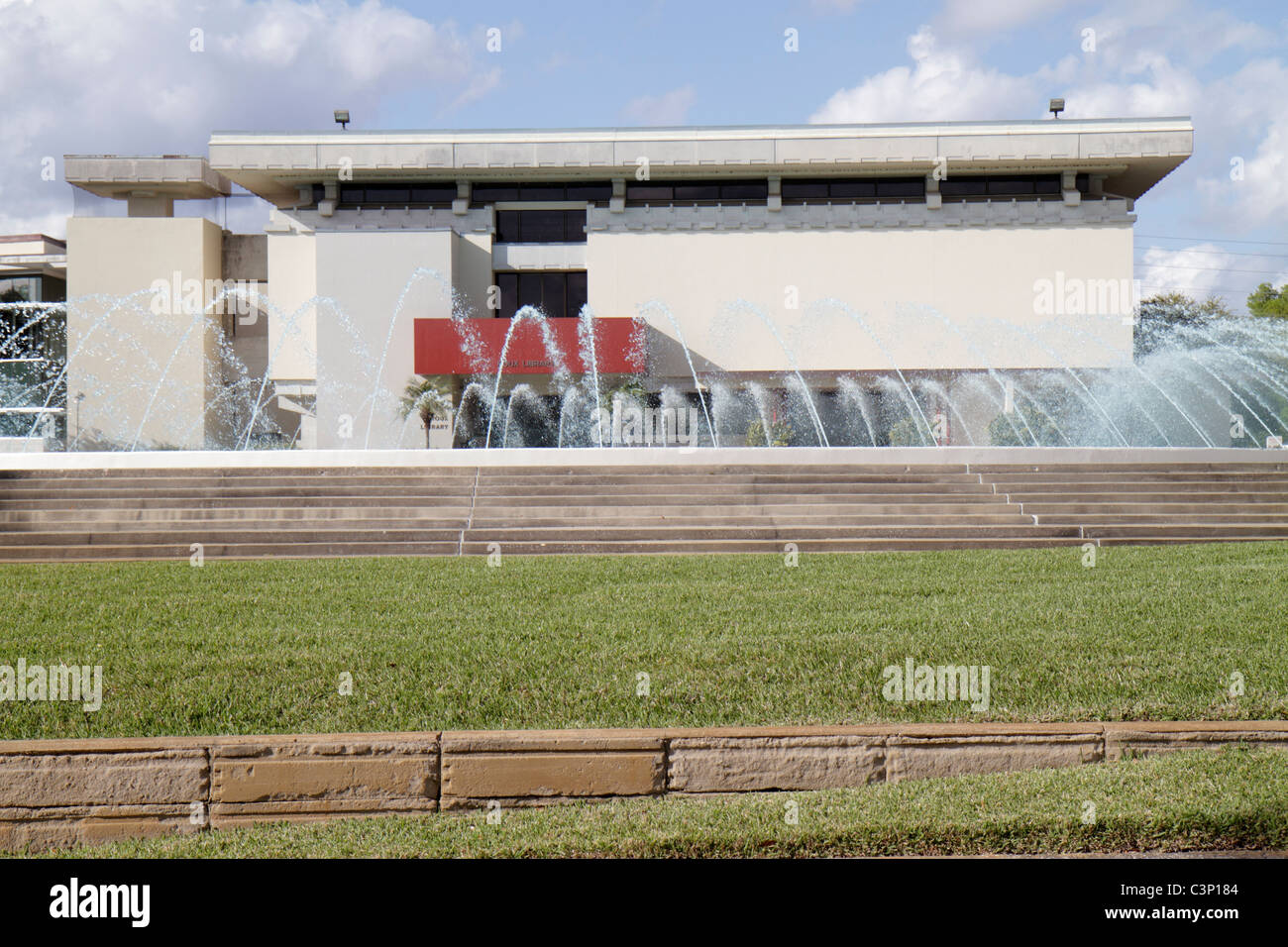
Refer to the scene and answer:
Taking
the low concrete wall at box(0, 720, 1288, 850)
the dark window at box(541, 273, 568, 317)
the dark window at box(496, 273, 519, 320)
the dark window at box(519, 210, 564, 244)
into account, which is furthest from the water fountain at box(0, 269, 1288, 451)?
the low concrete wall at box(0, 720, 1288, 850)

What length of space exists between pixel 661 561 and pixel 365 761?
6799 millimetres

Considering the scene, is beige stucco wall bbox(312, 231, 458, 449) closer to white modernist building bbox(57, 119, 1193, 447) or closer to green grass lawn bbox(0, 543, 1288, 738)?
white modernist building bbox(57, 119, 1193, 447)

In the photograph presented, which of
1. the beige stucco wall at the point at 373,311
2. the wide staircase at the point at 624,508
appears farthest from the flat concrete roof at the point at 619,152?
the wide staircase at the point at 624,508

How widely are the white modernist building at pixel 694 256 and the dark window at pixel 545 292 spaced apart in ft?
0.25

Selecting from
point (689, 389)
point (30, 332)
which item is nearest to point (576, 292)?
point (689, 389)

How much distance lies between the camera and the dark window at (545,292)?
121ft

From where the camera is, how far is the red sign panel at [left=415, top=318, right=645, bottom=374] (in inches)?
1326

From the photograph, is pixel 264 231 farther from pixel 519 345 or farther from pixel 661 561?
pixel 661 561

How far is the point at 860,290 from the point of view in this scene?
36.0 metres

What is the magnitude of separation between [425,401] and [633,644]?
28.2 m

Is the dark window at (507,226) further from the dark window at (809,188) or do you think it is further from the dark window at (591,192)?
the dark window at (809,188)

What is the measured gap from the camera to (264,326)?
39469 mm

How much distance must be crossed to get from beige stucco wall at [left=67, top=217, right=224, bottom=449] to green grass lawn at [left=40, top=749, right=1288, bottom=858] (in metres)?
36.7
